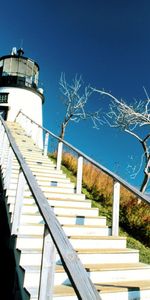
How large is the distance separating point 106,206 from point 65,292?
7.10 m

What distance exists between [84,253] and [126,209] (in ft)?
19.1

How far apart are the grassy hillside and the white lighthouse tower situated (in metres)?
11.2

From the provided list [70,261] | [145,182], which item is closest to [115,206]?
[70,261]

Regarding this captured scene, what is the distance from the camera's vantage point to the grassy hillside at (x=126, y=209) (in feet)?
27.9

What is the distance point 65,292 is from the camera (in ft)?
11.7

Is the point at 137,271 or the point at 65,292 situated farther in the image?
the point at 137,271

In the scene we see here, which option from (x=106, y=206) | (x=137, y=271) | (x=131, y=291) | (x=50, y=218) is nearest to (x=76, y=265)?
(x=50, y=218)

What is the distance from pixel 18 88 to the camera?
23.5 meters

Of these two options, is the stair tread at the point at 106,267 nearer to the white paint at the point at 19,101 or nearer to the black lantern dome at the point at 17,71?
the white paint at the point at 19,101

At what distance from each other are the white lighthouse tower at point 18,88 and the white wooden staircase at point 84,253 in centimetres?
1692

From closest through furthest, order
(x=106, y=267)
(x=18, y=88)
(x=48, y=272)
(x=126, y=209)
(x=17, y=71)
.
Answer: (x=48, y=272), (x=106, y=267), (x=126, y=209), (x=18, y=88), (x=17, y=71)

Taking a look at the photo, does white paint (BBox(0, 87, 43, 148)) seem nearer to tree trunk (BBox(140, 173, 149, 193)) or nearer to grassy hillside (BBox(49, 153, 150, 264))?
grassy hillside (BBox(49, 153, 150, 264))

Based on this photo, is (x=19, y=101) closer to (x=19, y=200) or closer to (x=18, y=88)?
(x=18, y=88)

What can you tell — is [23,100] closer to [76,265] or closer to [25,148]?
[25,148]
